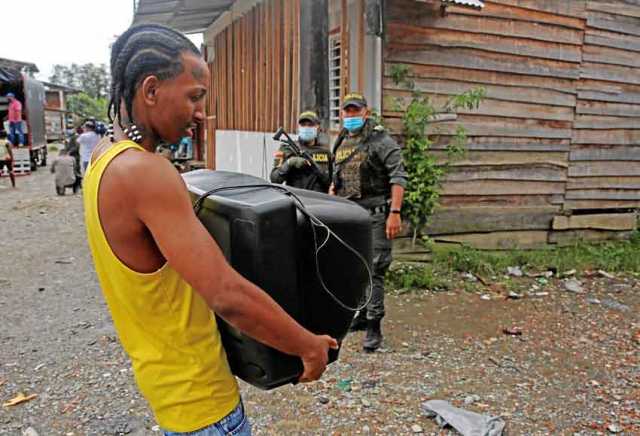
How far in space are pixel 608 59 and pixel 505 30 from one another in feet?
5.79

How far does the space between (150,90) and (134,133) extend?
0.35 feet

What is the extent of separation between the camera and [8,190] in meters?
13.5

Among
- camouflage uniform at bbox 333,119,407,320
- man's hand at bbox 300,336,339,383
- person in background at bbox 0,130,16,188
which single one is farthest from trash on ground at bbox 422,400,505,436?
person in background at bbox 0,130,16,188

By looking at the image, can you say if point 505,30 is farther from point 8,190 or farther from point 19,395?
point 8,190

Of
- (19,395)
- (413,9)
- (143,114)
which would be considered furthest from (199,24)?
(143,114)

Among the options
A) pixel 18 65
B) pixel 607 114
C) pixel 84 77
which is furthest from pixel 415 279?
pixel 84 77

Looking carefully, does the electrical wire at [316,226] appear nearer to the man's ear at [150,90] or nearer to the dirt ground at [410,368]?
the man's ear at [150,90]

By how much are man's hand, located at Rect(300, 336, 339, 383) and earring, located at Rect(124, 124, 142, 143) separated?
638 mm

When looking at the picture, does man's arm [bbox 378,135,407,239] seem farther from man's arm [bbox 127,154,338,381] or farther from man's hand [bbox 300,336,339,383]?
man's arm [bbox 127,154,338,381]

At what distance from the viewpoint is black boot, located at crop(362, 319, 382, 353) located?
13.7 ft

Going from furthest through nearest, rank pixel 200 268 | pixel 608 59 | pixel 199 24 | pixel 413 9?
pixel 199 24, pixel 608 59, pixel 413 9, pixel 200 268

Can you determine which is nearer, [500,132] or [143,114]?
[143,114]

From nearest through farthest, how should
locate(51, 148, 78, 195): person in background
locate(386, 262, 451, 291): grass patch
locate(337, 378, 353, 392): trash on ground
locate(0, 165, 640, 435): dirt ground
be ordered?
locate(0, 165, 640, 435): dirt ground < locate(337, 378, 353, 392): trash on ground < locate(386, 262, 451, 291): grass patch < locate(51, 148, 78, 195): person in background

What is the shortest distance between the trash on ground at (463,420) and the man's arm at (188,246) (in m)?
2.24
